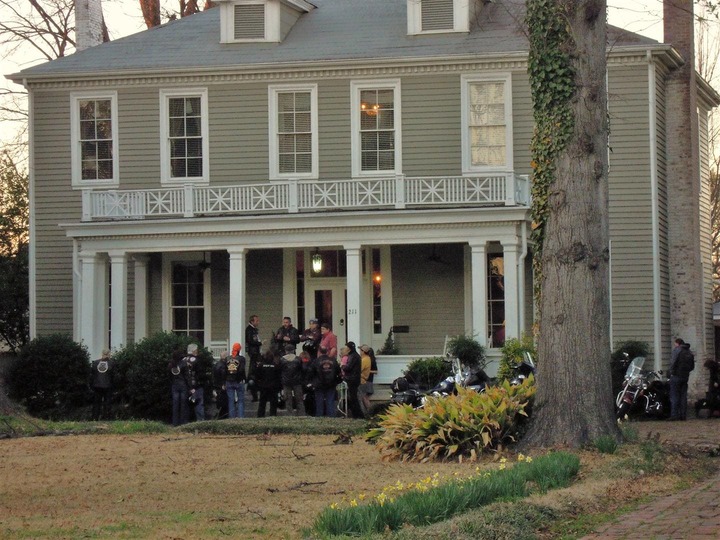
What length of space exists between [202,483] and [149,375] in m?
11.2

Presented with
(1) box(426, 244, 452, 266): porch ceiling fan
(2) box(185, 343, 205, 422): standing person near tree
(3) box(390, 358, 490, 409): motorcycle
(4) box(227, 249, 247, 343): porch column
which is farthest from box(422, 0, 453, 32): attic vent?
(2) box(185, 343, 205, 422): standing person near tree

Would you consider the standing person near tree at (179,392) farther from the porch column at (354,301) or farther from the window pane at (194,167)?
the window pane at (194,167)

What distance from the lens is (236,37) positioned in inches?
1181

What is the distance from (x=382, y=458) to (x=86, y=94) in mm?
16924

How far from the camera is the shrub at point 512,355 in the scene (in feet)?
78.1

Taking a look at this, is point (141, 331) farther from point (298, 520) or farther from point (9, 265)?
point (298, 520)

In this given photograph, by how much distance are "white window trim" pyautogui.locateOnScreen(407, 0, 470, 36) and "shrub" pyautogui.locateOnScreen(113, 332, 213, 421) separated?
923 centimetres

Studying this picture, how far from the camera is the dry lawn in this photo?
10961mm

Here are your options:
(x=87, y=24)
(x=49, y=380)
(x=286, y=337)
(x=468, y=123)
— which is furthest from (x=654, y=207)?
(x=87, y=24)

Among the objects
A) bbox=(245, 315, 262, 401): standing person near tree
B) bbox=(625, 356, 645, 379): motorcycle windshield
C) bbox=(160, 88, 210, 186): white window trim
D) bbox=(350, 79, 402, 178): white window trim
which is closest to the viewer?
bbox=(625, 356, 645, 379): motorcycle windshield

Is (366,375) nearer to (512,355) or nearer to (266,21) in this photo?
(512,355)

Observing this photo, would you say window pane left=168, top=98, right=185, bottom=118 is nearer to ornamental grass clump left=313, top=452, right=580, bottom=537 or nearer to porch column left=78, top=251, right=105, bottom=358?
porch column left=78, top=251, right=105, bottom=358

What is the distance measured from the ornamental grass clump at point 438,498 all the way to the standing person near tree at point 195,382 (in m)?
11.5

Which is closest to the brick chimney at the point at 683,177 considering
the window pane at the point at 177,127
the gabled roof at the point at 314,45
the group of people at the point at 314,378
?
the gabled roof at the point at 314,45
